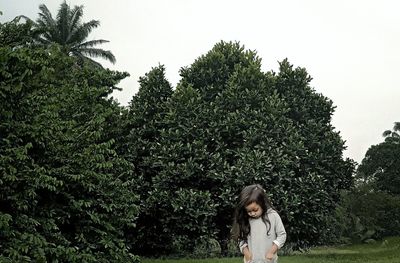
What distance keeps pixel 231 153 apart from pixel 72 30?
22.2 meters

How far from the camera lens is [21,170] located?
896cm

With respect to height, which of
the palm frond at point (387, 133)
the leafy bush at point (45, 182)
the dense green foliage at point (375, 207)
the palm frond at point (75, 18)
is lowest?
the leafy bush at point (45, 182)

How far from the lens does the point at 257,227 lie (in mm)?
Answer: 5945

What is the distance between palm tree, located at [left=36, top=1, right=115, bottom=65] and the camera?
38000 mm

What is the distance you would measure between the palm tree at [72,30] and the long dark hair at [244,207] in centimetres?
3332

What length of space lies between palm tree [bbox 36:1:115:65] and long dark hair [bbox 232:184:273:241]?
3332 centimetres

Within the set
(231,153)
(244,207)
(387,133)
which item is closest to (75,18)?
(231,153)

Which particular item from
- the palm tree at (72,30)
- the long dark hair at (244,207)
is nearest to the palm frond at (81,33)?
the palm tree at (72,30)

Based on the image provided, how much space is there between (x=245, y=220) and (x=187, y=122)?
15.2m

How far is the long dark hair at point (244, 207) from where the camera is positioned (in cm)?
579

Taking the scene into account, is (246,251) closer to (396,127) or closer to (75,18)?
(75,18)

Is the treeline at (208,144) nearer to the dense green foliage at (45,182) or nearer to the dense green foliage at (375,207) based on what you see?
the dense green foliage at (45,182)

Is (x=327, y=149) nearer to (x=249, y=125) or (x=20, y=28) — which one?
(x=249, y=125)

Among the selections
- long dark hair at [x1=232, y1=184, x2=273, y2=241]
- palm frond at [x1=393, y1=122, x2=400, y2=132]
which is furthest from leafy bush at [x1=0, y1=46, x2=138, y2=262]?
palm frond at [x1=393, y1=122, x2=400, y2=132]
